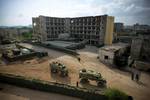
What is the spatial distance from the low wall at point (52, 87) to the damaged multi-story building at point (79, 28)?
3999 cm

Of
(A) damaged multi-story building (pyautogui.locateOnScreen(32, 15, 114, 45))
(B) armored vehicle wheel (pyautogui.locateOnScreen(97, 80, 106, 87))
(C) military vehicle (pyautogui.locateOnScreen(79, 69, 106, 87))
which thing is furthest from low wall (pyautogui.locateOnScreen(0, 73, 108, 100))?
(A) damaged multi-story building (pyautogui.locateOnScreen(32, 15, 114, 45))

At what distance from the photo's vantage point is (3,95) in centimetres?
1412

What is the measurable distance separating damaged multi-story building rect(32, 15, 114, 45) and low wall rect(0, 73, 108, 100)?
131ft

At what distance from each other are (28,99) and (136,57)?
2976 centimetres

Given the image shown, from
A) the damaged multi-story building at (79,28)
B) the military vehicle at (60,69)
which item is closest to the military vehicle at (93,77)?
the military vehicle at (60,69)

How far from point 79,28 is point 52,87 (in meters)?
46.2

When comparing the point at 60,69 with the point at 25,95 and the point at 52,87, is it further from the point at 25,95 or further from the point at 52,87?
A: the point at 25,95

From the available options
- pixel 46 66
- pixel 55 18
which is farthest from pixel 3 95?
pixel 55 18

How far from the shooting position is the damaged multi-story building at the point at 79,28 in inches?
1994

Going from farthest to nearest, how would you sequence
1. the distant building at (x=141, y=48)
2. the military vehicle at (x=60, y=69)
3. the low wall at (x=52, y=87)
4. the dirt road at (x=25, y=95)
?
1. the distant building at (x=141, y=48)
2. the military vehicle at (x=60, y=69)
3. the dirt road at (x=25, y=95)
4. the low wall at (x=52, y=87)

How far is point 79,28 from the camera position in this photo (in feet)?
189

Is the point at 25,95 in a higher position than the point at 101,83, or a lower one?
lower

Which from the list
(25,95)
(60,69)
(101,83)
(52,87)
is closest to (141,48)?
(101,83)

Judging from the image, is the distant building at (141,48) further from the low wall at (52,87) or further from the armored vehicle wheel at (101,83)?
the low wall at (52,87)
